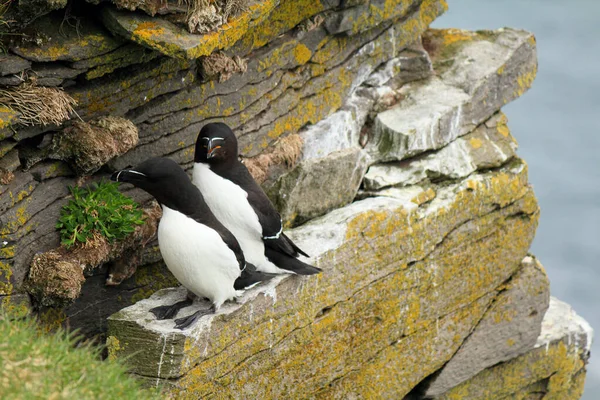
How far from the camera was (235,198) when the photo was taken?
308 inches

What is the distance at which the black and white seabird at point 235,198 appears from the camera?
782cm

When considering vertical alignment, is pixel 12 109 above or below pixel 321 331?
above

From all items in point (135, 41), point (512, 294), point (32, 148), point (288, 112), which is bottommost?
point (512, 294)

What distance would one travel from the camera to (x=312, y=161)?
933 cm

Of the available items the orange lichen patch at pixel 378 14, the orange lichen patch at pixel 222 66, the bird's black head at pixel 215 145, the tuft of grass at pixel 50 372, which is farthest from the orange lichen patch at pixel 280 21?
the tuft of grass at pixel 50 372

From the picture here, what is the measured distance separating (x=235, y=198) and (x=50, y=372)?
2715 mm

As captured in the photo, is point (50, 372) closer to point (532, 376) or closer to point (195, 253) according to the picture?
point (195, 253)

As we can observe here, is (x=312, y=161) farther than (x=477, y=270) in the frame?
No

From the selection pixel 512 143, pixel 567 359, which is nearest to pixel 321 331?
pixel 512 143

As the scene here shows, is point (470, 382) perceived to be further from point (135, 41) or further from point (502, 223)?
point (135, 41)

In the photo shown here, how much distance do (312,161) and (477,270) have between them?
243 centimetres

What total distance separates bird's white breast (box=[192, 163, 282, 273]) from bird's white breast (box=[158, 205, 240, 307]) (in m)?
0.52

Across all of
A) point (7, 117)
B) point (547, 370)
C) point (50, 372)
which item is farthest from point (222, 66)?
point (547, 370)

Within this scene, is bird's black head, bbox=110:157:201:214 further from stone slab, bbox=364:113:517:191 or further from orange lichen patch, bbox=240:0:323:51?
stone slab, bbox=364:113:517:191
